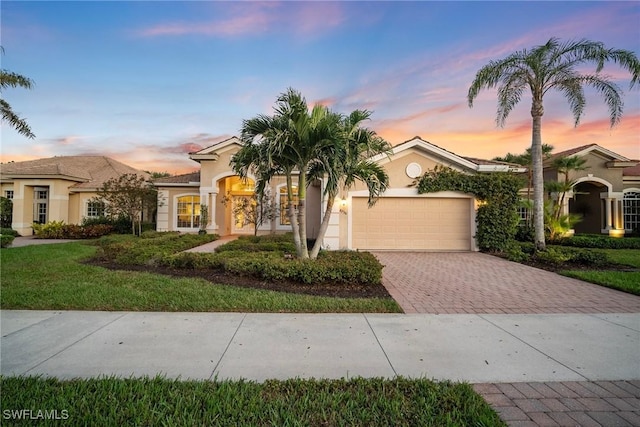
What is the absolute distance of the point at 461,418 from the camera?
2311mm

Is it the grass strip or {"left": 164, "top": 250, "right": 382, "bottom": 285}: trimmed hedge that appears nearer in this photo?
{"left": 164, "top": 250, "right": 382, "bottom": 285}: trimmed hedge

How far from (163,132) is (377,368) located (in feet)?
61.6

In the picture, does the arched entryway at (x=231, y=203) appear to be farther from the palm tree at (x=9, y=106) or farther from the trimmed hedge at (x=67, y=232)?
the palm tree at (x=9, y=106)

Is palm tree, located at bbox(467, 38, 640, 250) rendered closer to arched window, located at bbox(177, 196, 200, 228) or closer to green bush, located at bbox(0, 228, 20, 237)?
arched window, located at bbox(177, 196, 200, 228)

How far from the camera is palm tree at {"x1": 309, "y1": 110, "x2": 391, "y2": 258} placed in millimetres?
6965

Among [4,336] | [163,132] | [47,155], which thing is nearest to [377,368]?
[4,336]

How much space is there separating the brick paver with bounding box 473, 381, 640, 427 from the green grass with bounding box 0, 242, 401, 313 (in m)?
2.36

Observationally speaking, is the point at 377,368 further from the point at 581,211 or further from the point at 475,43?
the point at 581,211

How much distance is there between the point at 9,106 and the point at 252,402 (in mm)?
13606

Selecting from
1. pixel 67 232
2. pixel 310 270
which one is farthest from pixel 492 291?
pixel 67 232

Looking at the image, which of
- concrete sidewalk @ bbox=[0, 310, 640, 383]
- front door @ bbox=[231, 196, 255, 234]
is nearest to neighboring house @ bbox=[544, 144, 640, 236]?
concrete sidewalk @ bbox=[0, 310, 640, 383]

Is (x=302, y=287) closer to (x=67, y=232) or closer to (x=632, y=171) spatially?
(x=67, y=232)

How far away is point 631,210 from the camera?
18359mm

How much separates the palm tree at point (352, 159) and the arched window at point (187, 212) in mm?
11554
